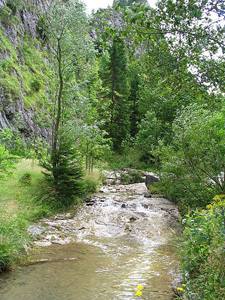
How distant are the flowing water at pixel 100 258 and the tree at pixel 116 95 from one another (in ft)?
70.6

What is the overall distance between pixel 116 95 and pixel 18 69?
14.6 m

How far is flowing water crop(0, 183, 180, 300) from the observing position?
14.2ft

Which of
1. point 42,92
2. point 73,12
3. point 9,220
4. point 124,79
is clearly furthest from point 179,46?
point 124,79

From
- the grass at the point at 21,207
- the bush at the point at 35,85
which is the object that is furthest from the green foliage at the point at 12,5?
the grass at the point at 21,207

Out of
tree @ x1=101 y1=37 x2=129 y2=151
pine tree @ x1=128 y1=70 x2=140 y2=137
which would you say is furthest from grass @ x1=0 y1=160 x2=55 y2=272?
pine tree @ x1=128 y1=70 x2=140 y2=137

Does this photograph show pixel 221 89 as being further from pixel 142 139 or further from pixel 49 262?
pixel 142 139

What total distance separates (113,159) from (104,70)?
35.9ft

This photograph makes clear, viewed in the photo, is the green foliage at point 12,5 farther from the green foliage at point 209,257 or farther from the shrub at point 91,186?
the green foliage at point 209,257

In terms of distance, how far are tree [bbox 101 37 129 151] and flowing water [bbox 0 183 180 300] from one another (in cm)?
2153

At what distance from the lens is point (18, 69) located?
19734mm

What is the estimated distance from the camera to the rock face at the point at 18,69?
16595 millimetres

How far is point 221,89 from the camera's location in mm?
3156

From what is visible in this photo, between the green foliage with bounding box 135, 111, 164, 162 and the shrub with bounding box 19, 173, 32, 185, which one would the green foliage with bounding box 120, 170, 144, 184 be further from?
the shrub with bounding box 19, 173, 32, 185

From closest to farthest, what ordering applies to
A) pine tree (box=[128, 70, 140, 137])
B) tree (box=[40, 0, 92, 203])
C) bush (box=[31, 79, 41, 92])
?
tree (box=[40, 0, 92, 203])
bush (box=[31, 79, 41, 92])
pine tree (box=[128, 70, 140, 137])
